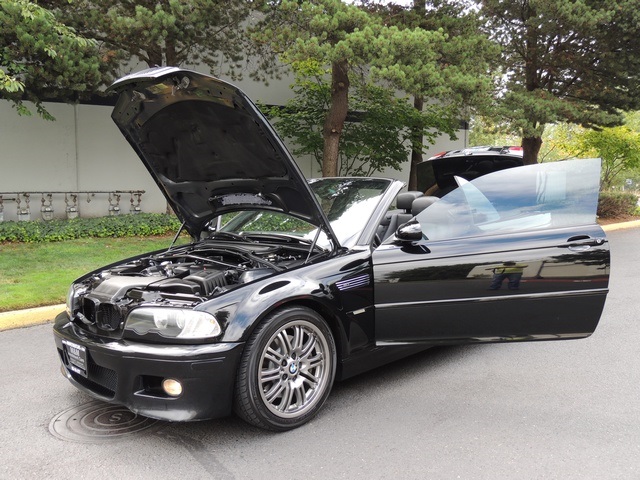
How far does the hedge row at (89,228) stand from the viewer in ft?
32.6

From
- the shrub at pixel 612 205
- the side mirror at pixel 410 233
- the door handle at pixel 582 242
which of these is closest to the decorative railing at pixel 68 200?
the side mirror at pixel 410 233

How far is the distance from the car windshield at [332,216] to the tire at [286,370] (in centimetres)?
72

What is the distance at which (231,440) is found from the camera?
10.1 ft

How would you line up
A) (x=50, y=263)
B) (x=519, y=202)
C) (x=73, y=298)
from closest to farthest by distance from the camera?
(x=73, y=298), (x=519, y=202), (x=50, y=263)

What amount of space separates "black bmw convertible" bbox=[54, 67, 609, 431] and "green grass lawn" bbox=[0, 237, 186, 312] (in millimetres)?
2762

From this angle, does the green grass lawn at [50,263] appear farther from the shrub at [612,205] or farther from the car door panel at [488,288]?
Result: the shrub at [612,205]

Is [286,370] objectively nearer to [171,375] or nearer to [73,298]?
[171,375]

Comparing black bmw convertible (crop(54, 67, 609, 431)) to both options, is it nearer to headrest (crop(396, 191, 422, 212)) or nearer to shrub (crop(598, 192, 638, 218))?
headrest (crop(396, 191, 422, 212))

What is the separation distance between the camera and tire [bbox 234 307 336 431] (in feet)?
9.72

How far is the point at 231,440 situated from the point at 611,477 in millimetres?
2043

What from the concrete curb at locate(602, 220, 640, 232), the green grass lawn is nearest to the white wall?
the green grass lawn

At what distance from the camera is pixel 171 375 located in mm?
2793

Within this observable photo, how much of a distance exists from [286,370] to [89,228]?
29.1 feet

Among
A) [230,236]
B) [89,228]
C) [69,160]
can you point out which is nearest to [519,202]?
[230,236]
